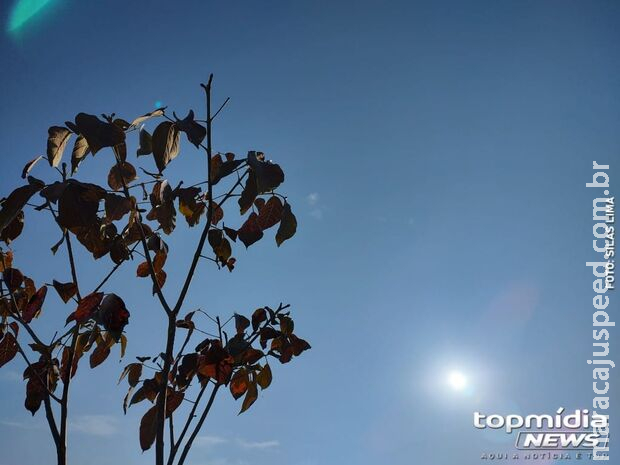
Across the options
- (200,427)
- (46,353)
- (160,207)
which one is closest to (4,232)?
(46,353)

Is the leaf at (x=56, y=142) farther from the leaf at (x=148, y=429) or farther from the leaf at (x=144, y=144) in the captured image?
the leaf at (x=148, y=429)

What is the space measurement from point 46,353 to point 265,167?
36.8 inches

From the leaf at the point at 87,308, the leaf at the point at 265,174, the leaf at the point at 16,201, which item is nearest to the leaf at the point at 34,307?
the leaf at the point at 87,308

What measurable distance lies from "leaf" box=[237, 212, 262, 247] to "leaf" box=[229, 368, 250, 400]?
1.54ft

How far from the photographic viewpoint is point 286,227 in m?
1.59

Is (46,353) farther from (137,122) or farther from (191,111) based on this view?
(191,111)

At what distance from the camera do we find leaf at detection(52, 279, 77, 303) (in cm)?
166

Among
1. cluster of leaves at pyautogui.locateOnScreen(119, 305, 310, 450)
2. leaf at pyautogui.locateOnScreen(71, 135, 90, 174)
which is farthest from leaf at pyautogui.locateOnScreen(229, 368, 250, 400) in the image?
leaf at pyautogui.locateOnScreen(71, 135, 90, 174)

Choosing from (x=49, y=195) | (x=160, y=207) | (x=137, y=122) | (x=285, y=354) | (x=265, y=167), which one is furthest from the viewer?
(x=285, y=354)

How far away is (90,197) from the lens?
4.26 ft

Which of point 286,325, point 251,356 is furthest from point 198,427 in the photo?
point 286,325

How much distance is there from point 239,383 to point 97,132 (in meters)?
0.93

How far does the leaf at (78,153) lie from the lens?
59.7 inches

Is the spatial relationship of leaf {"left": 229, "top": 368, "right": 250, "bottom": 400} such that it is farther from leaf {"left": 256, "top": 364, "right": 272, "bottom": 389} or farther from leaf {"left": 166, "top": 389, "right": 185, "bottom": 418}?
leaf {"left": 166, "top": 389, "right": 185, "bottom": 418}
